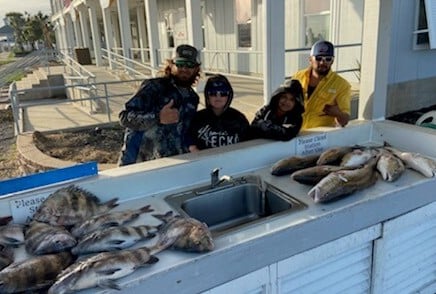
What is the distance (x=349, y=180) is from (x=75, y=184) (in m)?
1.20

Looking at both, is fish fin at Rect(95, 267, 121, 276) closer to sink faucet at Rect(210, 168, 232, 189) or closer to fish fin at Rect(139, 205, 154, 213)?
fish fin at Rect(139, 205, 154, 213)

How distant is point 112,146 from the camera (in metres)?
5.55

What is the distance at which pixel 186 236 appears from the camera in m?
1.32

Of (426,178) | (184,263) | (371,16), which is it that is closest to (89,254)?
(184,263)

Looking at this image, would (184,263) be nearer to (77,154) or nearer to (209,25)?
(77,154)

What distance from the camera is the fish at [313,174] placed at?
179 cm

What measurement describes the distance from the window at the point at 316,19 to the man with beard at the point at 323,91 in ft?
17.4

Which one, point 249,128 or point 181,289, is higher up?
point 249,128

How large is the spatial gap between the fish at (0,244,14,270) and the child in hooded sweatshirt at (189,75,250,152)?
122 cm

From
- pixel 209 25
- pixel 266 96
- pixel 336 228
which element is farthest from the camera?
pixel 209 25

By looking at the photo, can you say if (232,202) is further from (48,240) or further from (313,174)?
(48,240)

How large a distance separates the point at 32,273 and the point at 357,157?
4.98ft

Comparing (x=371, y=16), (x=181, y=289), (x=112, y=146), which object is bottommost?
(x=112, y=146)

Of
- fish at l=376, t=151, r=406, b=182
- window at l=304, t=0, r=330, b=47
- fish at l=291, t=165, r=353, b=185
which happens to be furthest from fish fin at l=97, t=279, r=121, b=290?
window at l=304, t=0, r=330, b=47
